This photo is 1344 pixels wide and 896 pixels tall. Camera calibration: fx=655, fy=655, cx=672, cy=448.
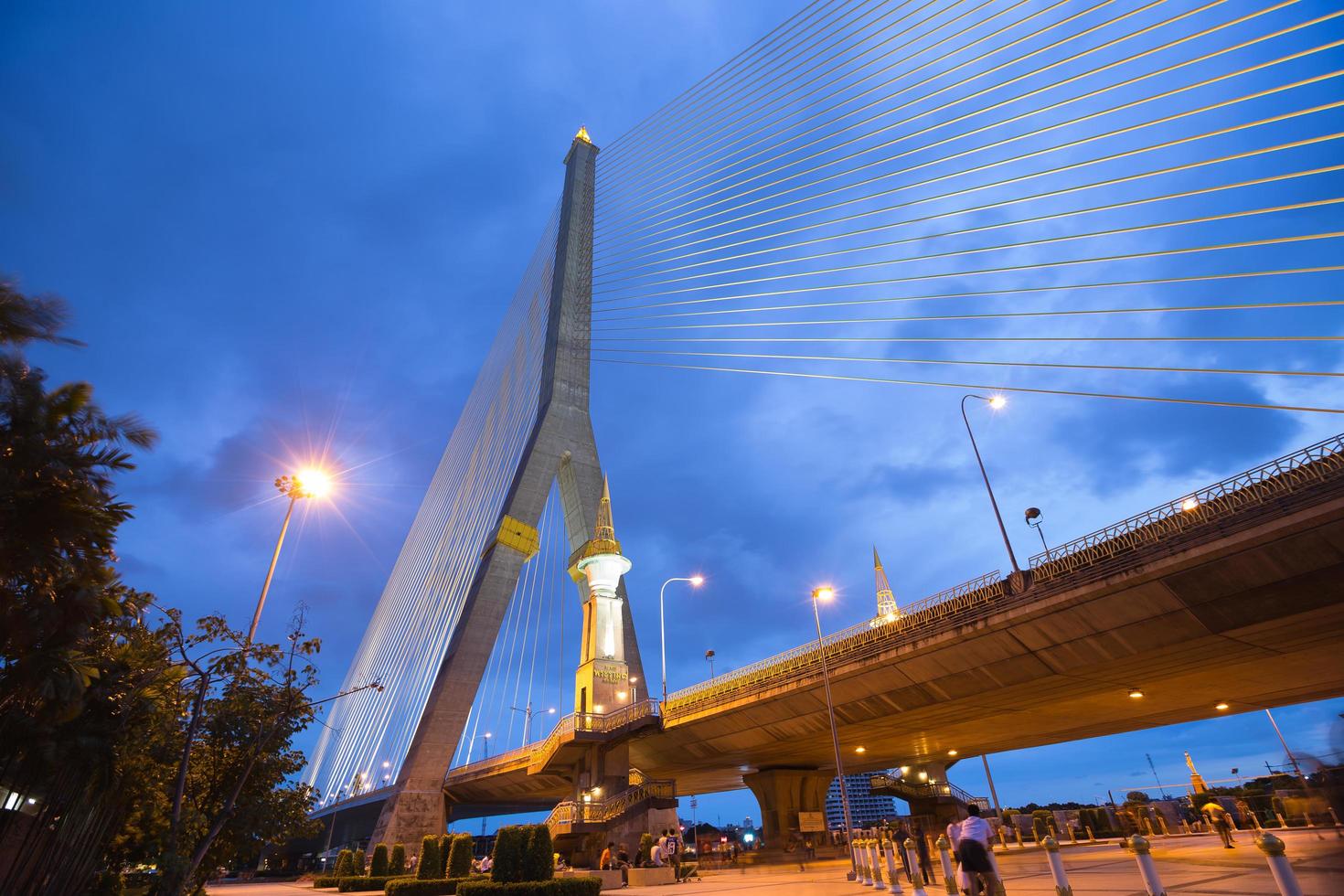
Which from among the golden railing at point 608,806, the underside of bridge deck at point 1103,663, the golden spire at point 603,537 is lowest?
the golden railing at point 608,806

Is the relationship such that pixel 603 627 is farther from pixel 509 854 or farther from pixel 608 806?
pixel 509 854

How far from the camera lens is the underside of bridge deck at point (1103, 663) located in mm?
15906

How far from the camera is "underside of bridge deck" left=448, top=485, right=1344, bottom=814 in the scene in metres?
15.9

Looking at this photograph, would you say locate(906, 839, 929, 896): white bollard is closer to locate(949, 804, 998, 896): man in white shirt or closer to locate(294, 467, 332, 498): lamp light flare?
locate(949, 804, 998, 896): man in white shirt

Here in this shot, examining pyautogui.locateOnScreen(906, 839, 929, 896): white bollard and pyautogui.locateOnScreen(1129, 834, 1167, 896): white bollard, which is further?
pyautogui.locateOnScreen(906, 839, 929, 896): white bollard

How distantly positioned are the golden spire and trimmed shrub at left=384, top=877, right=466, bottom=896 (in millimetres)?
19747

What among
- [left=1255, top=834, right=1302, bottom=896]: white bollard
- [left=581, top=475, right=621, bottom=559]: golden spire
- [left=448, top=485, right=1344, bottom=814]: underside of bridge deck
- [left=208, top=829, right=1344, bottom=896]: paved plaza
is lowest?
[left=208, top=829, right=1344, bottom=896]: paved plaza

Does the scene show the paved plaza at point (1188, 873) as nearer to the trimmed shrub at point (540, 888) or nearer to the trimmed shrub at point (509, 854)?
the trimmed shrub at point (540, 888)

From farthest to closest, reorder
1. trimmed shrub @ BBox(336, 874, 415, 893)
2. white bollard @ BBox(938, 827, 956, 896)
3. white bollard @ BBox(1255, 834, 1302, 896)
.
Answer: trimmed shrub @ BBox(336, 874, 415, 893) < white bollard @ BBox(938, 827, 956, 896) < white bollard @ BBox(1255, 834, 1302, 896)

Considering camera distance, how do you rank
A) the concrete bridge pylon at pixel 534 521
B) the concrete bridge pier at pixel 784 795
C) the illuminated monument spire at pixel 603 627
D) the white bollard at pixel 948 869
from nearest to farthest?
1. the white bollard at pixel 948 869
2. the illuminated monument spire at pixel 603 627
3. the concrete bridge pylon at pixel 534 521
4. the concrete bridge pier at pixel 784 795

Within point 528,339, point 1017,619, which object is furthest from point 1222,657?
point 528,339

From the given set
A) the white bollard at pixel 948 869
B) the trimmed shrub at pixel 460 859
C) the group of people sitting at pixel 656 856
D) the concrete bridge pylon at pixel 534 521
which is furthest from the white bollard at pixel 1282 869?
the concrete bridge pylon at pixel 534 521

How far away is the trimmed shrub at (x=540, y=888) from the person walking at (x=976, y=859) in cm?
982

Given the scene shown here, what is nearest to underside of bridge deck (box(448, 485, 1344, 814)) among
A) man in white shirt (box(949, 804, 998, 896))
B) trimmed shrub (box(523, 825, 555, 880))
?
man in white shirt (box(949, 804, 998, 896))
